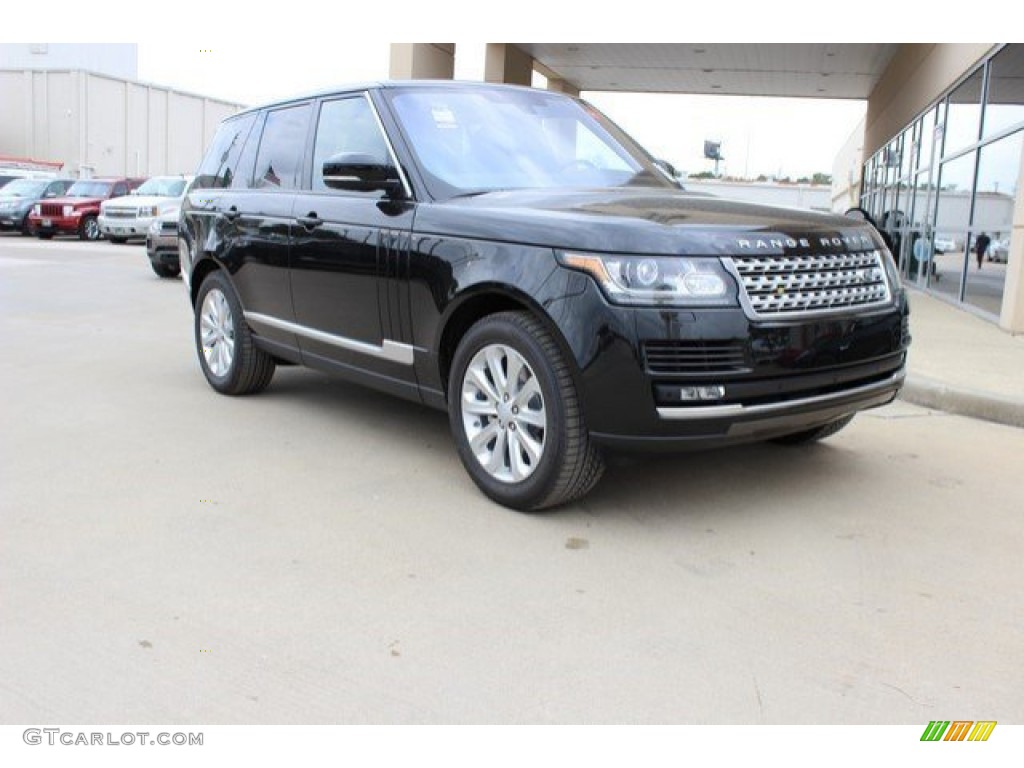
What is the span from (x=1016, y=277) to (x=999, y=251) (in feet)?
3.99

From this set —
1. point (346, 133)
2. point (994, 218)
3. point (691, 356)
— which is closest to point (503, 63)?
point (994, 218)

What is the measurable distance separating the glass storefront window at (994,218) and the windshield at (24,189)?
25513 millimetres

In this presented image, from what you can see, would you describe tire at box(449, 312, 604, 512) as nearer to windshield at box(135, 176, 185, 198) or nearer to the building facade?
the building facade

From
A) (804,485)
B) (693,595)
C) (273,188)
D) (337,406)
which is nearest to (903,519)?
(804,485)

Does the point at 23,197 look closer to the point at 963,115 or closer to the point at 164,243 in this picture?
the point at 164,243

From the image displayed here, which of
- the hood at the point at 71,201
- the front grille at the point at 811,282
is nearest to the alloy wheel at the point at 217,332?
the front grille at the point at 811,282

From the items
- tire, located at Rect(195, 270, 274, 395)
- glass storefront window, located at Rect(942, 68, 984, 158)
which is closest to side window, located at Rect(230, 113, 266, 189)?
tire, located at Rect(195, 270, 274, 395)

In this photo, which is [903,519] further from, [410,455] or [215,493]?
[215,493]

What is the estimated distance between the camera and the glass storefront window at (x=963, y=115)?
12.5 meters

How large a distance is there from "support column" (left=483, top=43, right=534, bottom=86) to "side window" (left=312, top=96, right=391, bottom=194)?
15.0 metres

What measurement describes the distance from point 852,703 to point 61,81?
50.4m

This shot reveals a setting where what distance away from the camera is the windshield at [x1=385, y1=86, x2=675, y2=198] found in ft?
15.5

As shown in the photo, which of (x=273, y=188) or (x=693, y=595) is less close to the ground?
(x=273, y=188)
